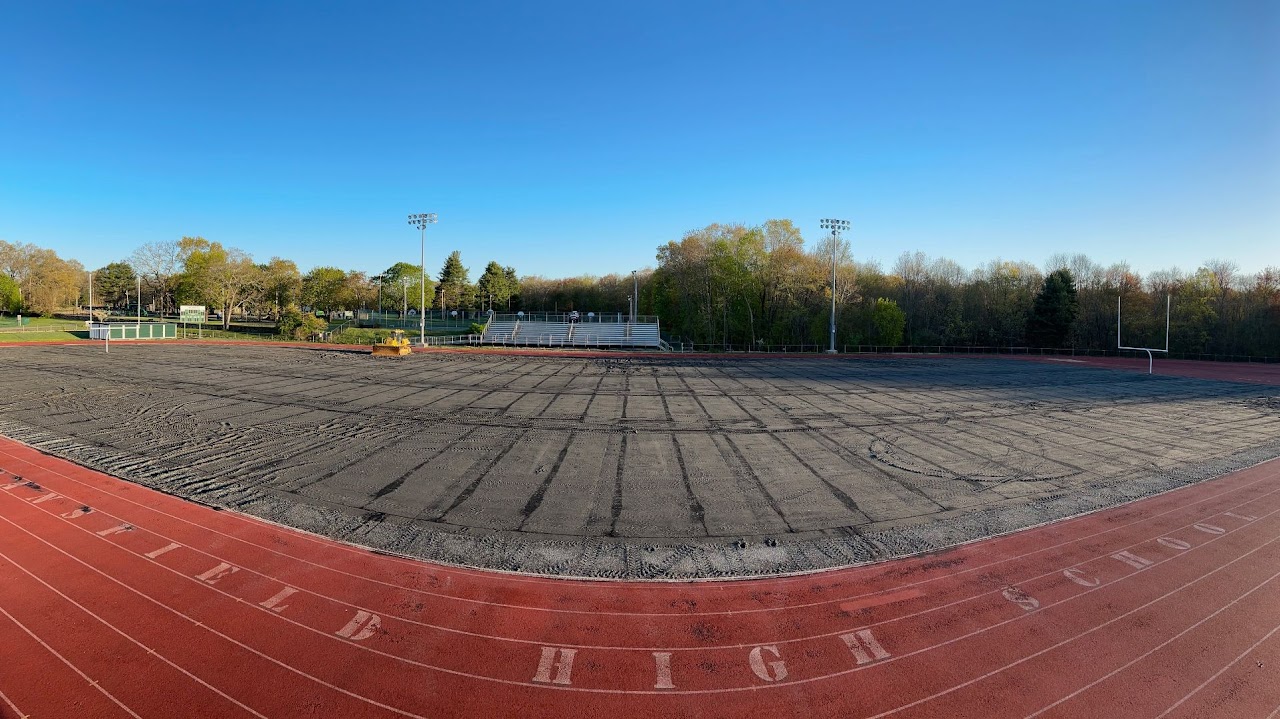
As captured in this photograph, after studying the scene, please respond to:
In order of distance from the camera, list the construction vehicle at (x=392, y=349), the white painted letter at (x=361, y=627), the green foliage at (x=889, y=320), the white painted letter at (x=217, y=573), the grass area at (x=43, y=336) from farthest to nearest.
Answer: the green foliage at (x=889, y=320) → the grass area at (x=43, y=336) → the construction vehicle at (x=392, y=349) → the white painted letter at (x=217, y=573) → the white painted letter at (x=361, y=627)

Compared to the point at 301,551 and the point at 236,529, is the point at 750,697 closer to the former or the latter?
the point at 301,551

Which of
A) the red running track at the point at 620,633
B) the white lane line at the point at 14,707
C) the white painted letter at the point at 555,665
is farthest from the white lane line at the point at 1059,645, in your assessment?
the white lane line at the point at 14,707

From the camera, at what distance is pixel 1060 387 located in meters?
24.1

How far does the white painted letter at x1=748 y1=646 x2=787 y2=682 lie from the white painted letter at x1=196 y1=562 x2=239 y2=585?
614cm

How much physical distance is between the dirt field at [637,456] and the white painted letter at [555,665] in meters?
1.38

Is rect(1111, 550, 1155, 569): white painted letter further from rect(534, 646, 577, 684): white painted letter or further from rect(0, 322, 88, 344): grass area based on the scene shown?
rect(0, 322, 88, 344): grass area

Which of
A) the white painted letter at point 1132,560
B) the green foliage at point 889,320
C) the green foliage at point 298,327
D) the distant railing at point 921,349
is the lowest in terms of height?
the white painted letter at point 1132,560

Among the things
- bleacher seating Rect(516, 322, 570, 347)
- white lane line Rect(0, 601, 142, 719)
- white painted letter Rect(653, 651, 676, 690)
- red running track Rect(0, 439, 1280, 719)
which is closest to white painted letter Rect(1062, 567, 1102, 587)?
red running track Rect(0, 439, 1280, 719)

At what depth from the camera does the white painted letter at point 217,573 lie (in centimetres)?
586

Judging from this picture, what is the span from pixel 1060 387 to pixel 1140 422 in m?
9.57

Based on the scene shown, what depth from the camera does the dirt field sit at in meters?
7.16

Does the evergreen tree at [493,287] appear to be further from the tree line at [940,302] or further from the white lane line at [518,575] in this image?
the white lane line at [518,575]

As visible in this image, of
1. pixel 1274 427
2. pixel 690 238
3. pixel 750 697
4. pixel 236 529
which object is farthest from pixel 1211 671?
pixel 690 238

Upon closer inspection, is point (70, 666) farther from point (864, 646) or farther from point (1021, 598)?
point (1021, 598)
